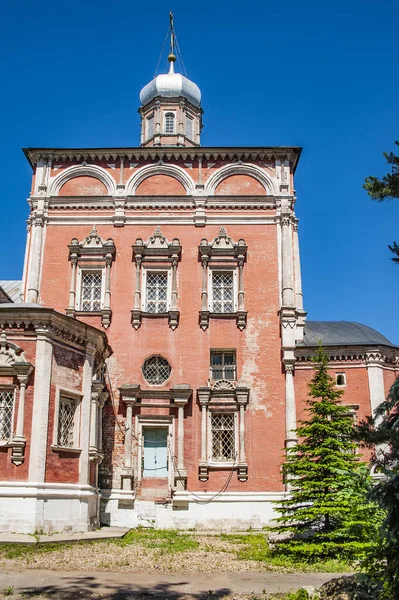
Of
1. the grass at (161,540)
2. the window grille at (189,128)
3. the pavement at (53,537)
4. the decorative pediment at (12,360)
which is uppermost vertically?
the window grille at (189,128)

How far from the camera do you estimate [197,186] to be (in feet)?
83.2

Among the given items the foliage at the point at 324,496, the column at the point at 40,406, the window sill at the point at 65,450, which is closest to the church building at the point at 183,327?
the window sill at the point at 65,450

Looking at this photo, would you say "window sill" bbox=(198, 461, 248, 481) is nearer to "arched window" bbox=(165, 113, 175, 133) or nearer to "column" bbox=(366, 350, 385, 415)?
"column" bbox=(366, 350, 385, 415)

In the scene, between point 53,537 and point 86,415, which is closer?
point 53,537

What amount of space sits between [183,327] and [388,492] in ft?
57.1

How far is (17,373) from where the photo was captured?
16.7 metres

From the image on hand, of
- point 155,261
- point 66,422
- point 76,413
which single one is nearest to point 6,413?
point 66,422

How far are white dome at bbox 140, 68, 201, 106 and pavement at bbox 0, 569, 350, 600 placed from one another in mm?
24083

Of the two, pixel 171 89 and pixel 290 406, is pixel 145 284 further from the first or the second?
pixel 171 89

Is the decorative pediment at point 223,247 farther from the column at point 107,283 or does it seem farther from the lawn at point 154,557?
the lawn at point 154,557

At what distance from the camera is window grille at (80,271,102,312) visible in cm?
2412

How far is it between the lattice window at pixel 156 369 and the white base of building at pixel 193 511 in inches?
159

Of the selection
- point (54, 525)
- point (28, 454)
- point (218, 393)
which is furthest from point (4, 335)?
point (218, 393)

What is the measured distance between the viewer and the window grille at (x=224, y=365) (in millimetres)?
23344
